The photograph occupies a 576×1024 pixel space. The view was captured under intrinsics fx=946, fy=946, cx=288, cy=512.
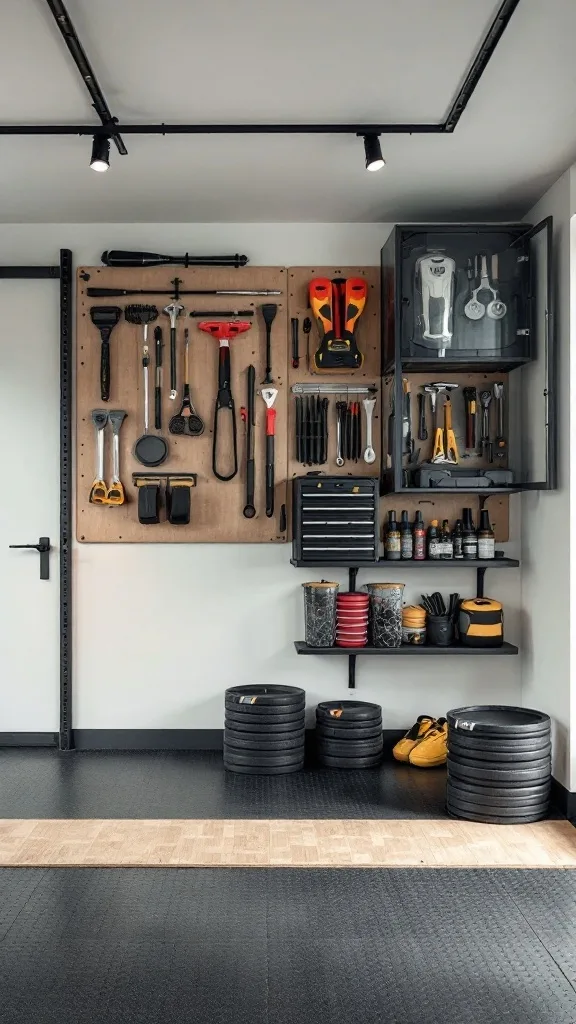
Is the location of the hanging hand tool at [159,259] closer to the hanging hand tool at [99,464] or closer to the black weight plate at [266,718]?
the hanging hand tool at [99,464]

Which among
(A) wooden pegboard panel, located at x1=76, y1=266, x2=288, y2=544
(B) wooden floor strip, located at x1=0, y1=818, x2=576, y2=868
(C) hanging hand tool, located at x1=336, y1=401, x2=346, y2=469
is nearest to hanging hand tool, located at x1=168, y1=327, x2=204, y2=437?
(A) wooden pegboard panel, located at x1=76, y1=266, x2=288, y2=544

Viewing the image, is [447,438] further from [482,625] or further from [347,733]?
[347,733]

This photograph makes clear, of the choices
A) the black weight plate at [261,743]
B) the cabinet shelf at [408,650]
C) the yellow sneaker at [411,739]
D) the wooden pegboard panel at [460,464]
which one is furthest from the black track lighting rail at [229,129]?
the yellow sneaker at [411,739]

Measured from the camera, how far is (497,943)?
319 cm

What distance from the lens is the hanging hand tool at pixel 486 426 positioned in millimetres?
5469

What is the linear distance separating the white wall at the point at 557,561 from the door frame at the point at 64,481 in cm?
268

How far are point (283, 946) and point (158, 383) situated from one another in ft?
11.1

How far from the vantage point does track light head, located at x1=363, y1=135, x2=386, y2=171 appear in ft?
13.4

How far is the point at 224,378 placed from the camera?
5.56 m

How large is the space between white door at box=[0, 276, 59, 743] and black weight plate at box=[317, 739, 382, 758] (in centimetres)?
171

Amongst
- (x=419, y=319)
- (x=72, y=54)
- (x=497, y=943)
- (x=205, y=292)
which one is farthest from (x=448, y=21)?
(x=497, y=943)

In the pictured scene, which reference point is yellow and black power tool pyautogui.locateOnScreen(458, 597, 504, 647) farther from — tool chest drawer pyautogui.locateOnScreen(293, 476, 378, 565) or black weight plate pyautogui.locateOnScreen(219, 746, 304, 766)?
black weight plate pyautogui.locateOnScreen(219, 746, 304, 766)

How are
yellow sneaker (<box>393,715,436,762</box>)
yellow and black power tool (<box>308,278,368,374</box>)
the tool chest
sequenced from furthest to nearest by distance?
yellow and black power tool (<box>308,278,368,374</box>), yellow sneaker (<box>393,715,436,762</box>), the tool chest

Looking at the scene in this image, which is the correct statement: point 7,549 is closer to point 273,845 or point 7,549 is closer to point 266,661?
point 266,661
